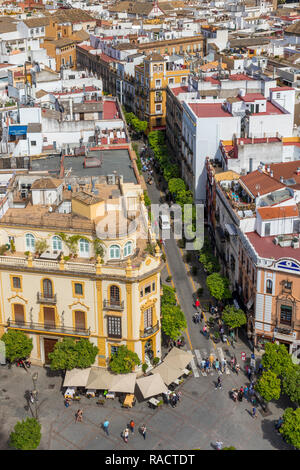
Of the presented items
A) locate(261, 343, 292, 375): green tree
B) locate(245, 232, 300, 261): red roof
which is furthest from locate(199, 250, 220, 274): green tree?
locate(261, 343, 292, 375): green tree

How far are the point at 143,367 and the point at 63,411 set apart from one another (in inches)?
344

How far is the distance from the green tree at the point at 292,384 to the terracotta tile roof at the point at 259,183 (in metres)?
23.5

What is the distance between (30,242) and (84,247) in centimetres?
557

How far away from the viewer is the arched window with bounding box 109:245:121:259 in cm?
6116

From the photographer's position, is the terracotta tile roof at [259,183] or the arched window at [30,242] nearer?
the arched window at [30,242]

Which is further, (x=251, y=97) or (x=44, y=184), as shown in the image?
(x=251, y=97)

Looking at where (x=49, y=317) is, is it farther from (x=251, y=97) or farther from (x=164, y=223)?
(x=251, y=97)

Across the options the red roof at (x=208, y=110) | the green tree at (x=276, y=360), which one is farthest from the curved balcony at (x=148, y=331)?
the red roof at (x=208, y=110)

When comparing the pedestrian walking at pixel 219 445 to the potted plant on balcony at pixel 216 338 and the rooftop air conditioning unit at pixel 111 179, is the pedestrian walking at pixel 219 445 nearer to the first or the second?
the potted plant on balcony at pixel 216 338

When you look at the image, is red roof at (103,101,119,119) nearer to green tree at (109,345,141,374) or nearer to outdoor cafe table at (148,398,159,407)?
green tree at (109,345,141,374)

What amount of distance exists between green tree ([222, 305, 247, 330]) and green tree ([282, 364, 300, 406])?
9.32 meters

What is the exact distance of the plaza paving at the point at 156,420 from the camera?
55.9m

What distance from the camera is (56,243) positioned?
6331cm

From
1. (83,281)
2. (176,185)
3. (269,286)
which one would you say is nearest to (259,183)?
(269,286)
